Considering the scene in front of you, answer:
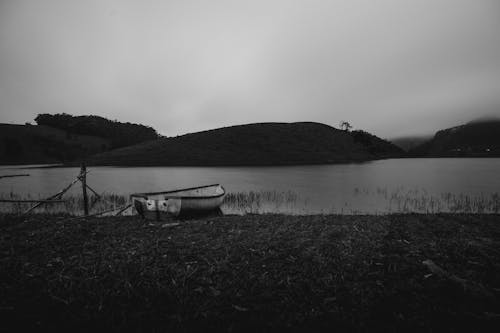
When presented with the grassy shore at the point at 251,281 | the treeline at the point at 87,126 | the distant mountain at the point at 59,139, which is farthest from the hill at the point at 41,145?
the grassy shore at the point at 251,281

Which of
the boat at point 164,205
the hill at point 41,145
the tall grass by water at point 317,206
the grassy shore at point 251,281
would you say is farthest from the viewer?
the hill at point 41,145

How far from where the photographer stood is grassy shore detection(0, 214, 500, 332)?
4516 millimetres

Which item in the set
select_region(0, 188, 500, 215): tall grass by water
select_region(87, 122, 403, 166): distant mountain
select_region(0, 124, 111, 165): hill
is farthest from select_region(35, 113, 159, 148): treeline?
select_region(0, 188, 500, 215): tall grass by water

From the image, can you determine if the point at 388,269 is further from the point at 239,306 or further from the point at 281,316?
the point at 239,306

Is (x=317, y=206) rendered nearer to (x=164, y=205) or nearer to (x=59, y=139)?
(x=164, y=205)

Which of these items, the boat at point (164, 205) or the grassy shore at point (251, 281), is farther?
the boat at point (164, 205)

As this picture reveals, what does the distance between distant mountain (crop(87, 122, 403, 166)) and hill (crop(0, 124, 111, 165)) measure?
55.0 metres

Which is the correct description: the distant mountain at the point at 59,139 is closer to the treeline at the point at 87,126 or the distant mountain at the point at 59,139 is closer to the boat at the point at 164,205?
the treeline at the point at 87,126

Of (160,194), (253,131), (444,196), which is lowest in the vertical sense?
(444,196)

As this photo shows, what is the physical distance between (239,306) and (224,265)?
1.80 m

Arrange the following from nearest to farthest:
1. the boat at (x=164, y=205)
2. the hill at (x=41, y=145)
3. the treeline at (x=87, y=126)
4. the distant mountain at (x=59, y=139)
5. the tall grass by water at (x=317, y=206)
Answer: the boat at (x=164, y=205) < the tall grass by water at (x=317, y=206) < the hill at (x=41, y=145) < the distant mountain at (x=59, y=139) < the treeline at (x=87, y=126)

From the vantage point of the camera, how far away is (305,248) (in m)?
7.85

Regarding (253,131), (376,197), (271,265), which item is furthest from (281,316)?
(253,131)

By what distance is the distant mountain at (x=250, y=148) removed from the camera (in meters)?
88.8
